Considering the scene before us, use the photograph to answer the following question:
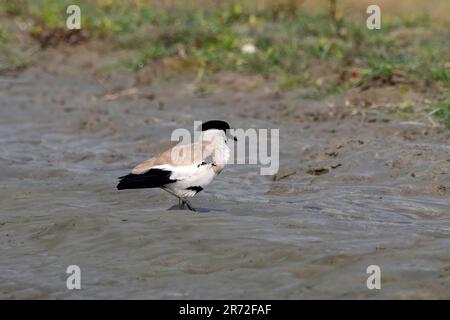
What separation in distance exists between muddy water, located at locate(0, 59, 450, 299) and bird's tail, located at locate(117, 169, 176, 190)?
29 centimetres

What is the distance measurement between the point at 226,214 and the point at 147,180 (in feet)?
2.30

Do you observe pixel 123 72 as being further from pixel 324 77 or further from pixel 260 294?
pixel 260 294

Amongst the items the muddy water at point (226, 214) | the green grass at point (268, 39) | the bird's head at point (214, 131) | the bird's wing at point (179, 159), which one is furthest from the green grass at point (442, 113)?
the bird's wing at point (179, 159)

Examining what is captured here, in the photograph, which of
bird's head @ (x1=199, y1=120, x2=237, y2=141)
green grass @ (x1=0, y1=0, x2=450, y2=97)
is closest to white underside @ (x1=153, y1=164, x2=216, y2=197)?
bird's head @ (x1=199, y1=120, x2=237, y2=141)

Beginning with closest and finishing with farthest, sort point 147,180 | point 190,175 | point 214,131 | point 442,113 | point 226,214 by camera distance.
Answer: point 147,180
point 190,175
point 226,214
point 214,131
point 442,113

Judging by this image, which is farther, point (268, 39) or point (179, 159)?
point (268, 39)

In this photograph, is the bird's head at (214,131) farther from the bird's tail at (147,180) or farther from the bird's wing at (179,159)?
the bird's tail at (147,180)

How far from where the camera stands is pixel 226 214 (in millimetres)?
7555

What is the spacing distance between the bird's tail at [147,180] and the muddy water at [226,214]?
29 cm

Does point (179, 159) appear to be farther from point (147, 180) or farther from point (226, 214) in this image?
point (226, 214)

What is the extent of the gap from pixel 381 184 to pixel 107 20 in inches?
303

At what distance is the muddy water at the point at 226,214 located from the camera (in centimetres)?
602

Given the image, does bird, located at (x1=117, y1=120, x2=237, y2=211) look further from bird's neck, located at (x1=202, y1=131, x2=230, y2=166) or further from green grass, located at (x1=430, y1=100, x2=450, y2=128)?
green grass, located at (x1=430, y1=100, x2=450, y2=128)

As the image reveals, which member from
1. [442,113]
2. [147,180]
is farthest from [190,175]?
[442,113]
